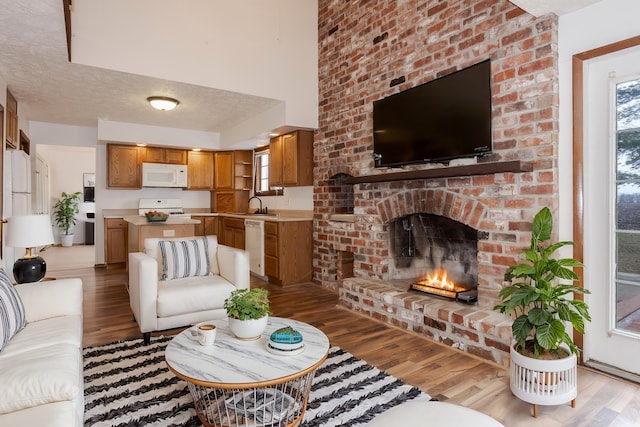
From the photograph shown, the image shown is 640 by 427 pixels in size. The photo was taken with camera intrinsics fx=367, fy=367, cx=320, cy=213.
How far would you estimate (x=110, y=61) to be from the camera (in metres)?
3.70

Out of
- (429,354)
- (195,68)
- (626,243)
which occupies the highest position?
(195,68)

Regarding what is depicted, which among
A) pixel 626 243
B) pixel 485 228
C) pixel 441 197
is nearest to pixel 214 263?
pixel 441 197

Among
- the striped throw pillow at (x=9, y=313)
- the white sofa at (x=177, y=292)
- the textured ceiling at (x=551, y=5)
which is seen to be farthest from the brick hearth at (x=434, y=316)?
→ the striped throw pillow at (x=9, y=313)

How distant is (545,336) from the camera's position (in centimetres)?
193

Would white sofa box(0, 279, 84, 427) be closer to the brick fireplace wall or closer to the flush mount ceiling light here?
the brick fireplace wall

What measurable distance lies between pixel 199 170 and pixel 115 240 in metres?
1.93

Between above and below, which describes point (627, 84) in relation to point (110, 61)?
below

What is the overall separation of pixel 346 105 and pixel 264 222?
1952 mm

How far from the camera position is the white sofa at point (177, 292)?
2.86 meters

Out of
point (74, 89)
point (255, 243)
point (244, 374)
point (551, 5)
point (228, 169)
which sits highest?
point (74, 89)

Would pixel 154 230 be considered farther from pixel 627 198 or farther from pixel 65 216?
pixel 65 216

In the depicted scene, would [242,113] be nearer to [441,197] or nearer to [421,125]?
[421,125]

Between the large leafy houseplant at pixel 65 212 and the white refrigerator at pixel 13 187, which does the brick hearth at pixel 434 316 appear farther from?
the large leafy houseplant at pixel 65 212

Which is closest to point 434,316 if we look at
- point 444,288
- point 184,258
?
point 444,288
